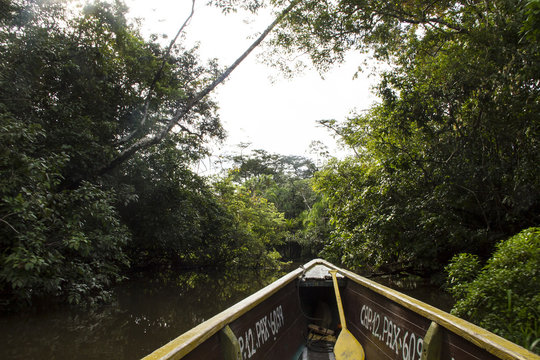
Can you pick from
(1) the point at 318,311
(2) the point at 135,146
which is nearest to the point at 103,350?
(1) the point at 318,311

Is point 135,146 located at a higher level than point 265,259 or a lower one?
higher

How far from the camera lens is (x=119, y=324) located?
5.36 metres

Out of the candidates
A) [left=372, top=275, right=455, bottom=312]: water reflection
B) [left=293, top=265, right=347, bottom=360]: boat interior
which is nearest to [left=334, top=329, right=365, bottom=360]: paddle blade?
[left=293, top=265, right=347, bottom=360]: boat interior

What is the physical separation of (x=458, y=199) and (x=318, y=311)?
3966 millimetres

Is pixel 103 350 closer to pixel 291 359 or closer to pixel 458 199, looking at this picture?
pixel 291 359

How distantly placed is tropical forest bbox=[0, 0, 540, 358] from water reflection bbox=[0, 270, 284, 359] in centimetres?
47

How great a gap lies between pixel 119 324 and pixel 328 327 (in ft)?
12.9

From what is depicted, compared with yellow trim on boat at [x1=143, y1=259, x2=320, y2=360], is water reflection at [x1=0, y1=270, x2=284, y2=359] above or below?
below

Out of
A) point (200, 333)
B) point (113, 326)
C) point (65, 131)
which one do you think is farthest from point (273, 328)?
point (65, 131)

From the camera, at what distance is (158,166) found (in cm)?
969

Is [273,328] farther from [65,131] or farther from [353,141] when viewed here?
[353,141]

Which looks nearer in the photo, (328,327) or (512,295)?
(512,295)

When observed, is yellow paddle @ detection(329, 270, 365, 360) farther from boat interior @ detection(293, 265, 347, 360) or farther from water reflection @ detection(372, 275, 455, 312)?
water reflection @ detection(372, 275, 455, 312)

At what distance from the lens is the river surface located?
4.02 metres
